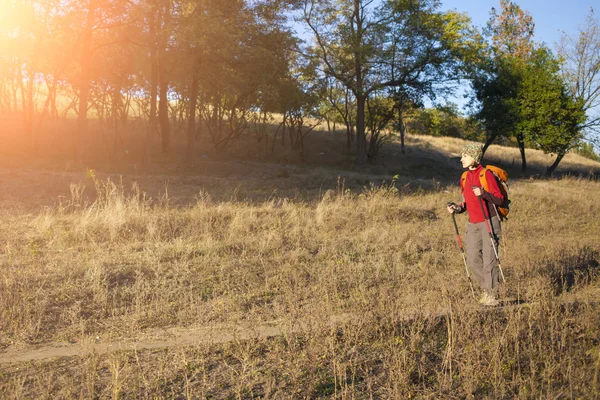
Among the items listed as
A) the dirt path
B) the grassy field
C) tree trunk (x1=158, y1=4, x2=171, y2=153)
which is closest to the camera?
the grassy field

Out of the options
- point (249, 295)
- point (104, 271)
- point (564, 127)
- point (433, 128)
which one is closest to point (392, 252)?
point (249, 295)

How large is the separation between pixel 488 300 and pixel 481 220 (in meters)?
0.98

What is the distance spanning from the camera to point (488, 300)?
19.4 ft

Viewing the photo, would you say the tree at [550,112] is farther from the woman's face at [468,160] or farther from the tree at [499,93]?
the woman's face at [468,160]

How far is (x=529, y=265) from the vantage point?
7461mm

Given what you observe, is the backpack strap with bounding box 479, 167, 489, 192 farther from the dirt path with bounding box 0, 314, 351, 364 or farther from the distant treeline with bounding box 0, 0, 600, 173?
the distant treeline with bounding box 0, 0, 600, 173

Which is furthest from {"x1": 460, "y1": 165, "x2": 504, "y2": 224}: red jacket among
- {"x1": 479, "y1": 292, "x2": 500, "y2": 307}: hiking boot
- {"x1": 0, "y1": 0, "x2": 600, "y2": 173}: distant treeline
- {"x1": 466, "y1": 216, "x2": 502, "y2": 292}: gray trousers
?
{"x1": 0, "y1": 0, "x2": 600, "y2": 173}: distant treeline

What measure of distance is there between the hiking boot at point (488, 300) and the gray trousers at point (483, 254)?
0.27 ft

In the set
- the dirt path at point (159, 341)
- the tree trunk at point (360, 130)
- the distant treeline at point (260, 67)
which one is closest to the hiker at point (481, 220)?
the dirt path at point (159, 341)

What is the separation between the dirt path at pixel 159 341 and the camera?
14.9 ft

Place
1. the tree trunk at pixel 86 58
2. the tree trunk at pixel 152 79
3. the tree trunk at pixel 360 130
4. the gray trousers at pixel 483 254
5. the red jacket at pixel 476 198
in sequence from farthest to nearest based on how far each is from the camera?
the tree trunk at pixel 360 130
the tree trunk at pixel 152 79
the tree trunk at pixel 86 58
the gray trousers at pixel 483 254
the red jacket at pixel 476 198

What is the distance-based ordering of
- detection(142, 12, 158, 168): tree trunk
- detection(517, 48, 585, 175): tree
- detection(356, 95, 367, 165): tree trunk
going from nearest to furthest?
detection(142, 12, 158, 168): tree trunk < detection(356, 95, 367, 165): tree trunk < detection(517, 48, 585, 175): tree

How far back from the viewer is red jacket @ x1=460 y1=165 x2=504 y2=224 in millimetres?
5809

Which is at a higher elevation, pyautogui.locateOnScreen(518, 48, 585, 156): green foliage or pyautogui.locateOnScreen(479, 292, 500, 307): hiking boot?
pyautogui.locateOnScreen(518, 48, 585, 156): green foliage
